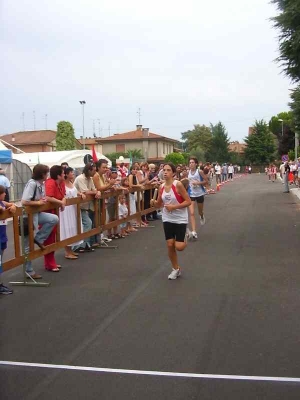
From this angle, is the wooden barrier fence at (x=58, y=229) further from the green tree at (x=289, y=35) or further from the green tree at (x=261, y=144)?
the green tree at (x=261, y=144)

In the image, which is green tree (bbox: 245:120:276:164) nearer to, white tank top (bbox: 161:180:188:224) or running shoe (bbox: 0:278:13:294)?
white tank top (bbox: 161:180:188:224)

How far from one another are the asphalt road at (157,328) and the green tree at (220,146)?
8667 centimetres

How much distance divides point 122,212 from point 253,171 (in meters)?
80.0

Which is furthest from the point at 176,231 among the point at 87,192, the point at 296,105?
the point at 296,105

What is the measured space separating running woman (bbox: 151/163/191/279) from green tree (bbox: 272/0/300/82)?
7767 millimetres

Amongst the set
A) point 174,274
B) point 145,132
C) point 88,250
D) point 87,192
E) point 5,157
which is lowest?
point 88,250

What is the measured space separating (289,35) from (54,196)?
9.46 metres

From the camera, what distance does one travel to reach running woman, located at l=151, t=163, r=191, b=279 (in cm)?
793

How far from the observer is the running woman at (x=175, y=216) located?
26.0ft

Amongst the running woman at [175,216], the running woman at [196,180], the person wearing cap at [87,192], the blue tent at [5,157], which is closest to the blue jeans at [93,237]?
the person wearing cap at [87,192]

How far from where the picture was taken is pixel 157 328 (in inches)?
216

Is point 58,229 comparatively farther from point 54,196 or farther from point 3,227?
point 3,227

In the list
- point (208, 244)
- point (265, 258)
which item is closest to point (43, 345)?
point (265, 258)

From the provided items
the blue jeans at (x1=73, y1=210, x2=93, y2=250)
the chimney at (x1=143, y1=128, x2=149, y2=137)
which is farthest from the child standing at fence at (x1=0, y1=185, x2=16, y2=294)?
the chimney at (x1=143, y1=128, x2=149, y2=137)
